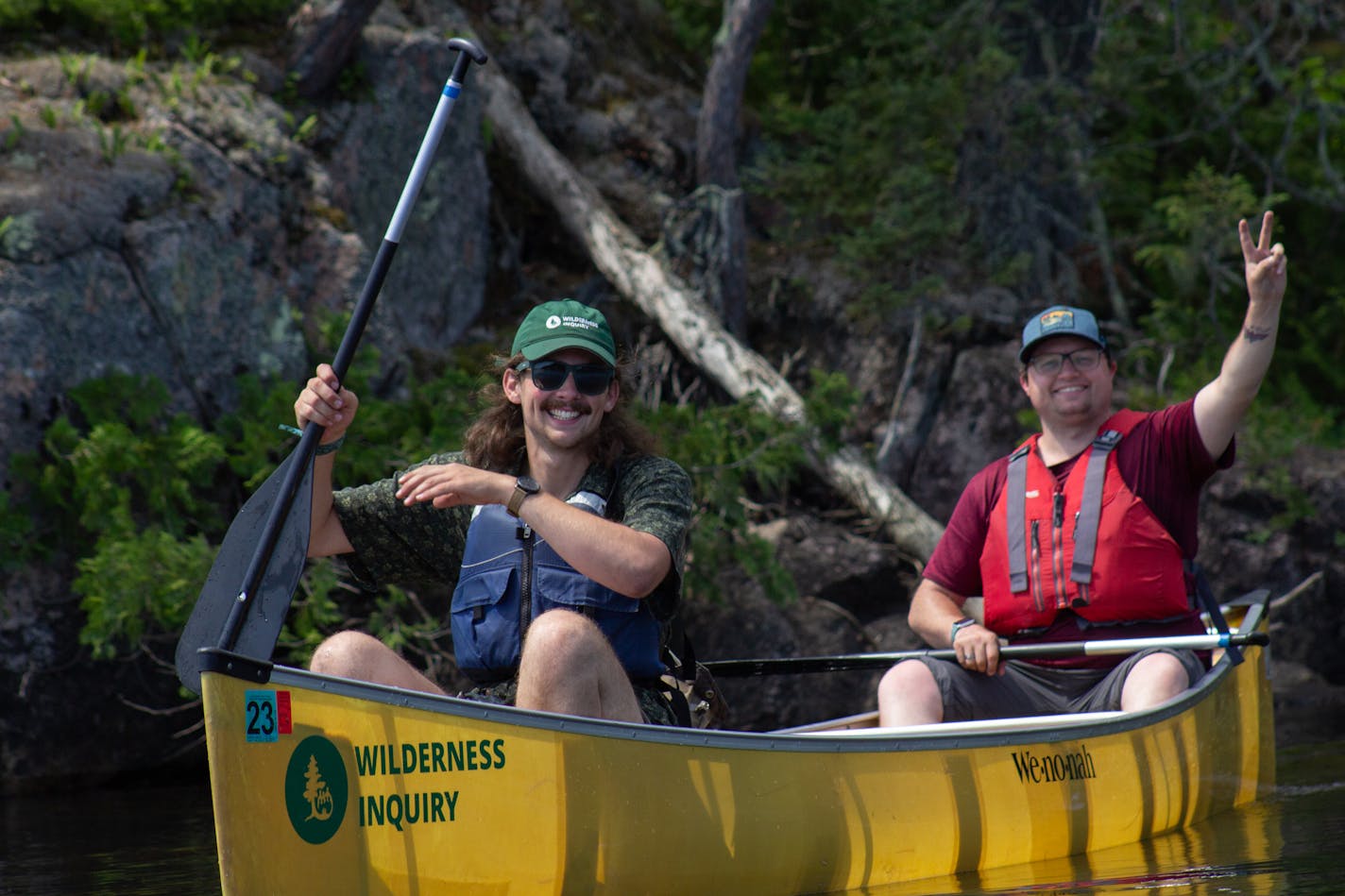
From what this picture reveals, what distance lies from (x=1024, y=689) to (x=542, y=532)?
82.0 inches

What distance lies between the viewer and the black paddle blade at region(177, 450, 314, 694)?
3006mm

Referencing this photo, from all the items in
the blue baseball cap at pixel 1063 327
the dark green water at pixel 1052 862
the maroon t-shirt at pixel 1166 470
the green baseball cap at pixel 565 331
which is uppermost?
the blue baseball cap at pixel 1063 327

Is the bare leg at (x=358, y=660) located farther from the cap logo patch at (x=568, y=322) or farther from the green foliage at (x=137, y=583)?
the green foliage at (x=137, y=583)

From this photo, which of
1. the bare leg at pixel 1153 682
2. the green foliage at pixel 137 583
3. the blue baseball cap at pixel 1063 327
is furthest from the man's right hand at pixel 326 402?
the green foliage at pixel 137 583

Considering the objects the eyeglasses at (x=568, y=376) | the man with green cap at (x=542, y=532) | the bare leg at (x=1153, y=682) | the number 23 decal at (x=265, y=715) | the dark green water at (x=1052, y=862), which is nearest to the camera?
the number 23 decal at (x=265, y=715)

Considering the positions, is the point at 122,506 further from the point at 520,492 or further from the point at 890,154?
the point at 890,154

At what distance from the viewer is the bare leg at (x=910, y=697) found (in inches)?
172

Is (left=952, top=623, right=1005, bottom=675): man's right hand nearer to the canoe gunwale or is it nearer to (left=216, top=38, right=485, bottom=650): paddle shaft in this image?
the canoe gunwale

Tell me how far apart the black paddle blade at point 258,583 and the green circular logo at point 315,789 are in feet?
0.77

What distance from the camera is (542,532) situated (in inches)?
125

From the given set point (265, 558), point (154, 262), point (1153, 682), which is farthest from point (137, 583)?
point (1153, 682)

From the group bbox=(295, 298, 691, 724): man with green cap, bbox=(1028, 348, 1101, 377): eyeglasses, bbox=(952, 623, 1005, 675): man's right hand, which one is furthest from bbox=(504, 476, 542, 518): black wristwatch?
bbox=(1028, 348, 1101, 377): eyeglasses

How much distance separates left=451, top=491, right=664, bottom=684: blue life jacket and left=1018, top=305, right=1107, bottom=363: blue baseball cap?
5.87 ft

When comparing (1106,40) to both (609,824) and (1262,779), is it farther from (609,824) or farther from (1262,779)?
(609,824)
